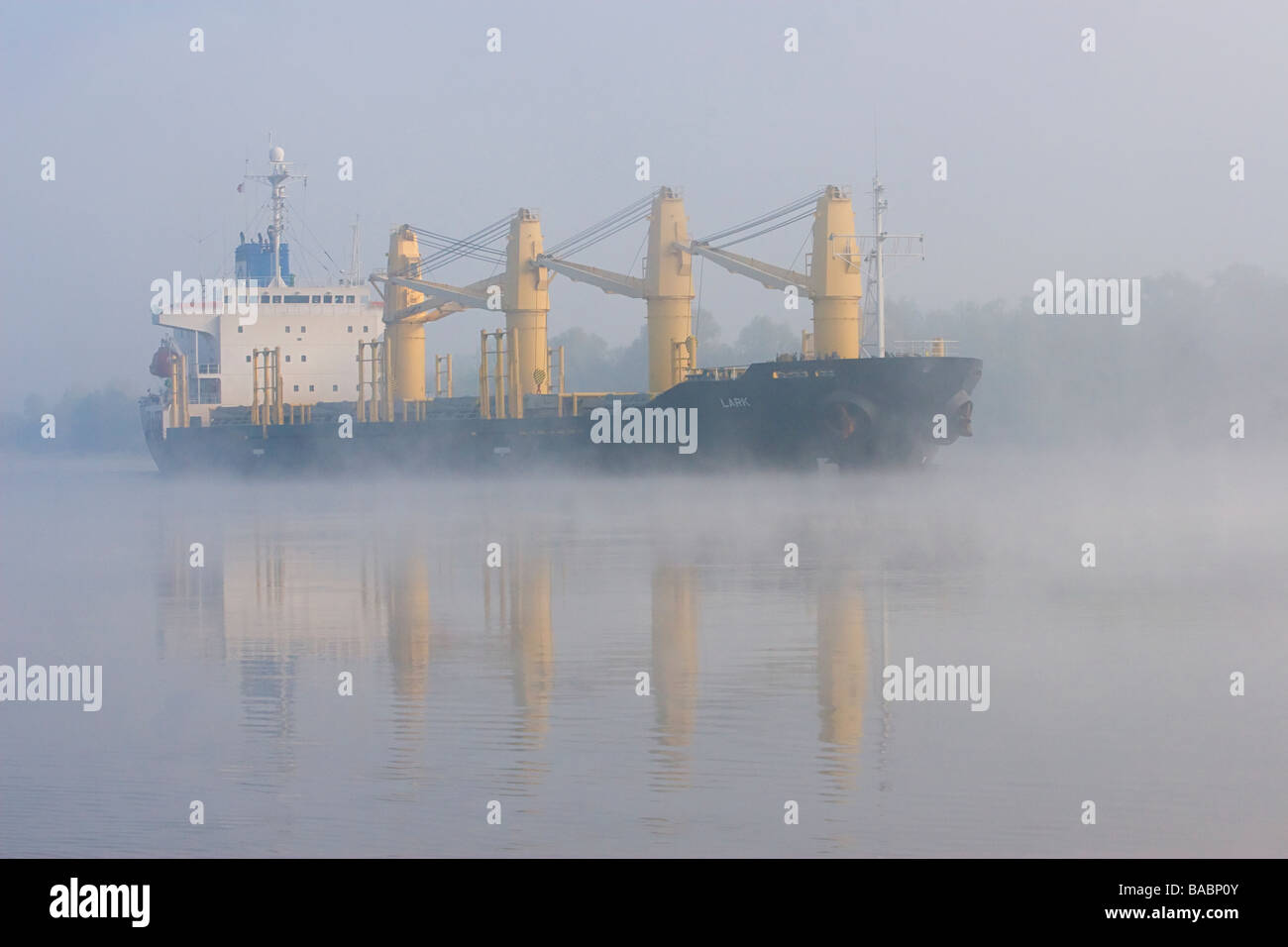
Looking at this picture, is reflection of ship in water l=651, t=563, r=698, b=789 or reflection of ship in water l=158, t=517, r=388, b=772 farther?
reflection of ship in water l=158, t=517, r=388, b=772

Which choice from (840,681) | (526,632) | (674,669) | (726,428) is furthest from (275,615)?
(726,428)

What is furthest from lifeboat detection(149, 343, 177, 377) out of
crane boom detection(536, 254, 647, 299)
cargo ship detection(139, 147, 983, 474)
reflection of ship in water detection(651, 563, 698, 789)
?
reflection of ship in water detection(651, 563, 698, 789)

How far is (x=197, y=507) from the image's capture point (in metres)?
36.5

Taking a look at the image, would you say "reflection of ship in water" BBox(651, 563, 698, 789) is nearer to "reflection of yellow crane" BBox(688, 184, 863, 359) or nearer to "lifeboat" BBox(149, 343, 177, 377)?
"reflection of yellow crane" BBox(688, 184, 863, 359)

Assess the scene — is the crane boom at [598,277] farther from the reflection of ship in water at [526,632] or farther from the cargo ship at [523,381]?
the reflection of ship in water at [526,632]

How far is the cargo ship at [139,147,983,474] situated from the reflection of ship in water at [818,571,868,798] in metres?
20.3

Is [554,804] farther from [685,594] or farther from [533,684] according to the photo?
[685,594]

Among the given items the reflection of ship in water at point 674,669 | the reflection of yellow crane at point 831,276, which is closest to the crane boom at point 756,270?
the reflection of yellow crane at point 831,276

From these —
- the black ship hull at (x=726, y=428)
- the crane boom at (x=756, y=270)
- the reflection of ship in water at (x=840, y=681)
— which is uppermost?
the crane boom at (x=756, y=270)

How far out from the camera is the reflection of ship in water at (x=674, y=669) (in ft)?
29.2

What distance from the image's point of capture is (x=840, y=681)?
1112 cm

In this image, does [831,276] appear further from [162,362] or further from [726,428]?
[162,362]

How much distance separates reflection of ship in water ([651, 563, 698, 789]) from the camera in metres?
8.89

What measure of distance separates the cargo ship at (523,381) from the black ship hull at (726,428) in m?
0.05
